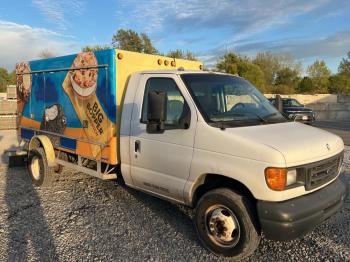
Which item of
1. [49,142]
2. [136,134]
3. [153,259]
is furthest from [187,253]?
[49,142]

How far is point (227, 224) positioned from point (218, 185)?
528 mm

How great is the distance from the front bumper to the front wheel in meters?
0.21

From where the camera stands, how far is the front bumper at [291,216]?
3.92m

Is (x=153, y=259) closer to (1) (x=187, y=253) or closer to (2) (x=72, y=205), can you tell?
(1) (x=187, y=253)

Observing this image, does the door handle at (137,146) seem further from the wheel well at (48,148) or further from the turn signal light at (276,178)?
the wheel well at (48,148)

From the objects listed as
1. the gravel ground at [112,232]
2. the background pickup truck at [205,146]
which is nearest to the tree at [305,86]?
the gravel ground at [112,232]

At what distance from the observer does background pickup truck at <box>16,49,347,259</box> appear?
159 inches

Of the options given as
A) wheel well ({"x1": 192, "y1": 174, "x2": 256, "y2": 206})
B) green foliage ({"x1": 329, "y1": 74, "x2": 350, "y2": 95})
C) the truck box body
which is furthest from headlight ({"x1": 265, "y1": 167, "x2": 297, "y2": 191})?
green foliage ({"x1": 329, "y1": 74, "x2": 350, "y2": 95})

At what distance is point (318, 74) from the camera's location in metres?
59.9

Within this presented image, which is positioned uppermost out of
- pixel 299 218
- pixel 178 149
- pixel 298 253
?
pixel 178 149

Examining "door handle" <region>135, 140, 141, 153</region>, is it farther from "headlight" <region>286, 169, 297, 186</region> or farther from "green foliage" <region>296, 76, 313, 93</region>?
"green foliage" <region>296, 76, 313, 93</region>

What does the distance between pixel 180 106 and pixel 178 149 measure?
556mm

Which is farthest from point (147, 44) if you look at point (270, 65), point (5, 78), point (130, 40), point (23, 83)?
point (23, 83)

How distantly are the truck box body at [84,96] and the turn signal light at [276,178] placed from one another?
104 inches
